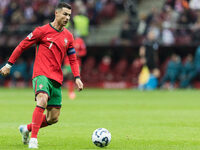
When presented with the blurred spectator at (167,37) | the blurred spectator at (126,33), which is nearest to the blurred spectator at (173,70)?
the blurred spectator at (167,37)

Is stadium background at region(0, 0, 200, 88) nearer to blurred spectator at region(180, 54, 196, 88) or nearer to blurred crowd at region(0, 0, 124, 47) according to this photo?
blurred crowd at region(0, 0, 124, 47)

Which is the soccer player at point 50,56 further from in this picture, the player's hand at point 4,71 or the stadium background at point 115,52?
the stadium background at point 115,52

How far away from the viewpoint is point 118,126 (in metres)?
11.8

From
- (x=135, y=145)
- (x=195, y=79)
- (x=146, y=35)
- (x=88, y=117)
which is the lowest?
(x=135, y=145)

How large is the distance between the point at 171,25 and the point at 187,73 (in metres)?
2.72

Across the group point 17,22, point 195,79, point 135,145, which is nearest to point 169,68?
point 195,79

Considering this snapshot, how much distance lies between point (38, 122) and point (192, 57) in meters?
22.6

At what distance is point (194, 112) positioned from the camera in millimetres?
15344

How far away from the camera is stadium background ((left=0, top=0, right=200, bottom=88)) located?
28312 millimetres

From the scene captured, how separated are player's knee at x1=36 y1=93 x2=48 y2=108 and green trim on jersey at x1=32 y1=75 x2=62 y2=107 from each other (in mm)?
62

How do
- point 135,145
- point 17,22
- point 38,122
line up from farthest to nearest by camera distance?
point 17,22, point 135,145, point 38,122

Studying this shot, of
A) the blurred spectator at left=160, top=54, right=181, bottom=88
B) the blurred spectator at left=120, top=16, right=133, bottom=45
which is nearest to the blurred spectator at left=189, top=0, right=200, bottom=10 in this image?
the blurred spectator at left=160, top=54, right=181, bottom=88

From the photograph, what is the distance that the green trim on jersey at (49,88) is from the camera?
8328mm

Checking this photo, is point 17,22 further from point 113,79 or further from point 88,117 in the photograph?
point 88,117
